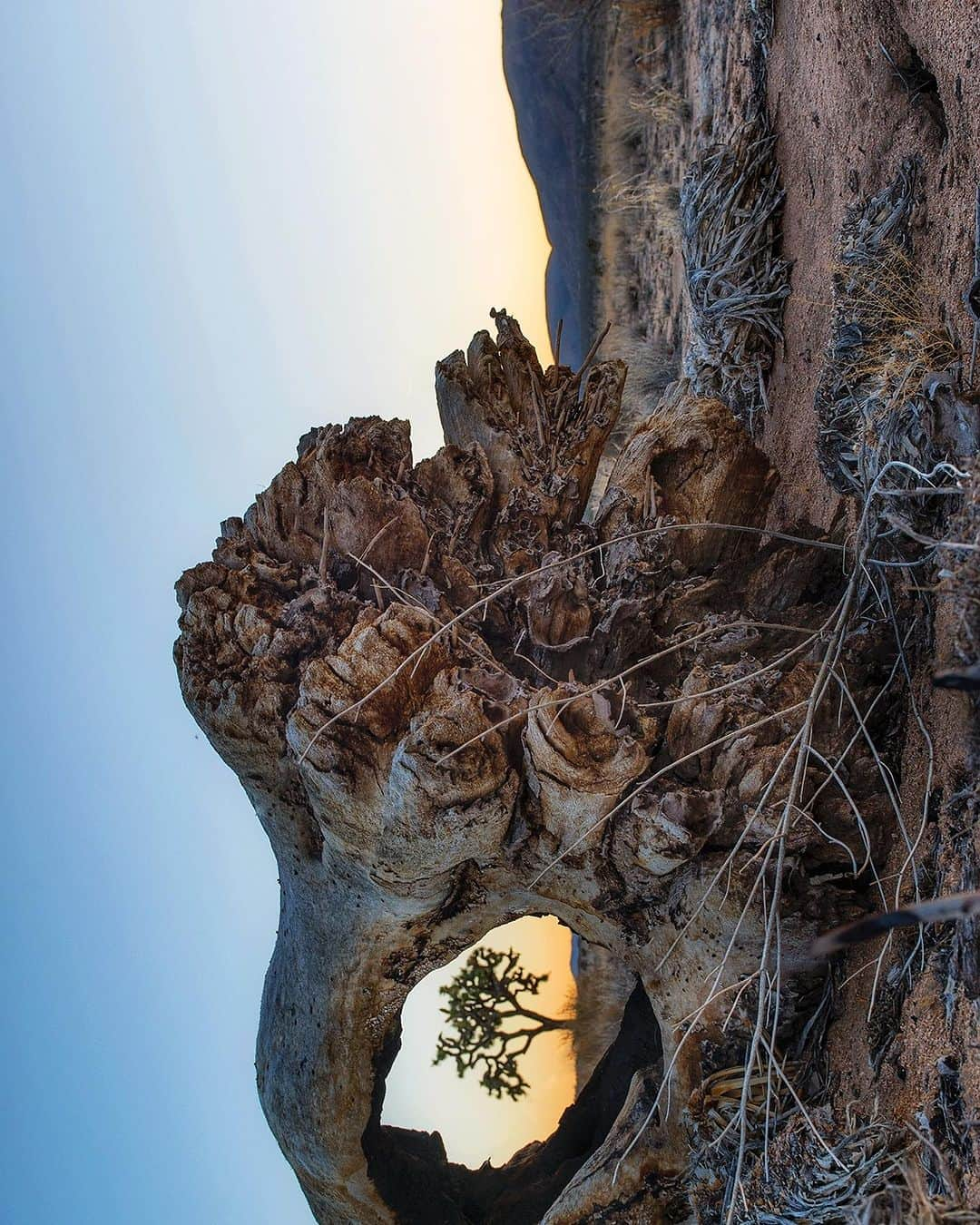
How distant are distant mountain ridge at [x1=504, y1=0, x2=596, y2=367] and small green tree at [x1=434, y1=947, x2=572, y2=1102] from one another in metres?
4.36

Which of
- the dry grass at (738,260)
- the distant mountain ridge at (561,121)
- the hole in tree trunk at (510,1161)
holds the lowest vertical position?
the hole in tree trunk at (510,1161)

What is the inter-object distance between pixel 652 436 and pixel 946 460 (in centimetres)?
97

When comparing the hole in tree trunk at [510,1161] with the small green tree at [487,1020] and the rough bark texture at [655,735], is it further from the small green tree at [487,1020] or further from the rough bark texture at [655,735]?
the small green tree at [487,1020]

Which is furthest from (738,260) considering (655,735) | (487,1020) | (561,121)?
(487,1020)

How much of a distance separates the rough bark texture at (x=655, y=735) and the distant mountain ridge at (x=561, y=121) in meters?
3.48

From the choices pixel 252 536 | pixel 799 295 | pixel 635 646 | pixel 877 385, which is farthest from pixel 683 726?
pixel 799 295

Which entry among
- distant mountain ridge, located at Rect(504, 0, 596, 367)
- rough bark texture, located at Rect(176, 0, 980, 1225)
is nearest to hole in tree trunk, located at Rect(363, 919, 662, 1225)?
rough bark texture, located at Rect(176, 0, 980, 1225)

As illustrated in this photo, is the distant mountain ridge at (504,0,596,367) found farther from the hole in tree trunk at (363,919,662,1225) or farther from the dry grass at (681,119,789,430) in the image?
the hole in tree trunk at (363,919,662,1225)

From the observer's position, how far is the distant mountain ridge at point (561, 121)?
6582 mm

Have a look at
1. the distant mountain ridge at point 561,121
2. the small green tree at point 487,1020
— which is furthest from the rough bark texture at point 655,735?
the distant mountain ridge at point 561,121

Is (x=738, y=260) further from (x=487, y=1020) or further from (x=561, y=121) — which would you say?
(x=487, y=1020)

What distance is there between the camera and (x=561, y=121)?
6.83m

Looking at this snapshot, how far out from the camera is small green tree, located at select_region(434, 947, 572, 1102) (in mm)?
5512

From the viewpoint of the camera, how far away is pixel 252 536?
2961 millimetres
